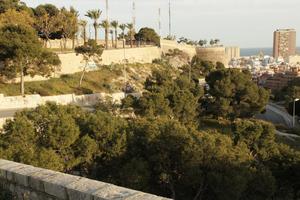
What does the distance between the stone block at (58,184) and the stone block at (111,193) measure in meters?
0.62

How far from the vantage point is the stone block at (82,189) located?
4.94m

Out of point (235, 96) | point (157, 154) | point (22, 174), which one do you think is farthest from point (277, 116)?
point (22, 174)

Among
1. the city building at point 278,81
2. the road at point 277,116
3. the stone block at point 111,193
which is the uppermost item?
the stone block at point 111,193

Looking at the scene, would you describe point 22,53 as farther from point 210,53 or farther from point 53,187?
point 210,53

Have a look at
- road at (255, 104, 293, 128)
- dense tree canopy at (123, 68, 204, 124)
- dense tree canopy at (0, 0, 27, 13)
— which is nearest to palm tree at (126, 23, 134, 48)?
dense tree canopy at (0, 0, 27, 13)

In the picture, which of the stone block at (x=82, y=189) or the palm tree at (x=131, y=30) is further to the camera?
the palm tree at (x=131, y=30)

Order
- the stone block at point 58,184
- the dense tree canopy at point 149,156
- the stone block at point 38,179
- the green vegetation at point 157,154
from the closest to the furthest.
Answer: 1. the stone block at point 58,184
2. the stone block at point 38,179
3. the green vegetation at point 157,154
4. the dense tree canopy at point 149,156

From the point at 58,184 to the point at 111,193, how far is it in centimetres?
93

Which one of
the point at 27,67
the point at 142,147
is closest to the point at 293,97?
the point at 27,67

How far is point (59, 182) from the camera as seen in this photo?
17.8 ft

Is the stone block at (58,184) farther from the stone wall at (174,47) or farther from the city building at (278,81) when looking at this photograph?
the city building at (278,81)

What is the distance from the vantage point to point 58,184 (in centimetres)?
536

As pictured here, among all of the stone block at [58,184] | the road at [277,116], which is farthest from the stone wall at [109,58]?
the stone block at [58,184]

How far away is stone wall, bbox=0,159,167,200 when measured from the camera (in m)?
4.79
